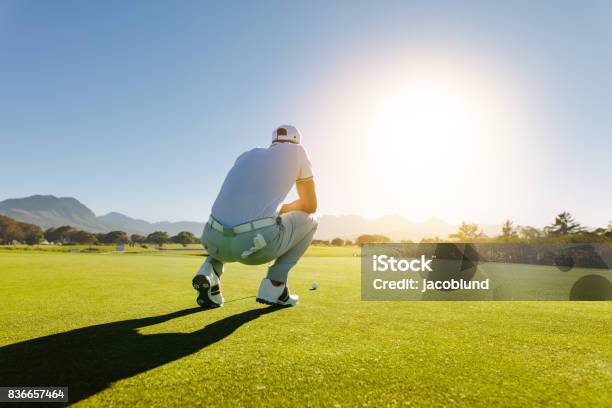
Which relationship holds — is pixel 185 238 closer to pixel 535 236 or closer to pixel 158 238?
pixel 158 238

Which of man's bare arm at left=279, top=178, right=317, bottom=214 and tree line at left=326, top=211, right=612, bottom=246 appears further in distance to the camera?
tree line at left=326, top=211, right=612, bottom=246

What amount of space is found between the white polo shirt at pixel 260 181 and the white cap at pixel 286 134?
6.0 inches

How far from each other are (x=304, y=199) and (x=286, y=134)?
0.88 meters

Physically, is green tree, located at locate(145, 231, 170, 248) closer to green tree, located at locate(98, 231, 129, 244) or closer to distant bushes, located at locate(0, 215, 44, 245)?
green tree, located at locate(98, 231, 129, 244)

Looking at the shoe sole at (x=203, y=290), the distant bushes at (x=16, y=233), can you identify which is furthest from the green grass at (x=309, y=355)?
the distant bushes at (x=16, y=233)

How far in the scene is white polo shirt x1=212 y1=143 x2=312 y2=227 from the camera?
3.60 m

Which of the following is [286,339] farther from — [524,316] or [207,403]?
[524,316]

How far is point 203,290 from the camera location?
390 centimetres

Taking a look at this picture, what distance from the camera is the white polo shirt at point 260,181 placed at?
3.60m

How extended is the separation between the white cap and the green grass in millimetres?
2103

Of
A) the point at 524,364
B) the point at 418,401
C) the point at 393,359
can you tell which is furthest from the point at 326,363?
the point at 524,364

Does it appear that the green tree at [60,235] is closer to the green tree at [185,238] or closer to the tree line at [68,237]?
the tree line at [68,237]
